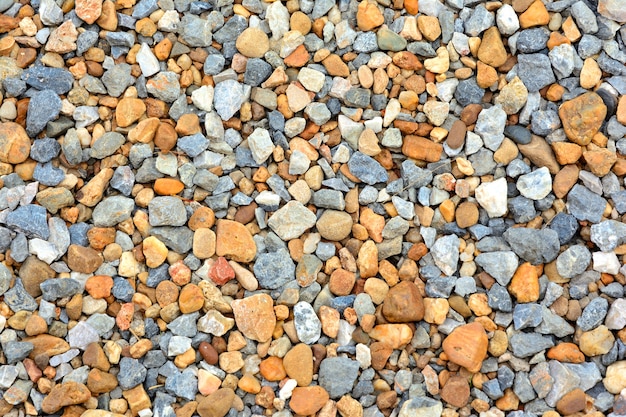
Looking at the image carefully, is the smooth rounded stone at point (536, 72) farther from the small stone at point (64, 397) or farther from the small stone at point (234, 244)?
the small stone at point (64, 397)

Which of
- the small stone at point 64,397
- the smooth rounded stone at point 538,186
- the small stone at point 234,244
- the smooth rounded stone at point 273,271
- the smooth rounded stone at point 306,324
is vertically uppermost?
the smooth rounded stone at point 538,186

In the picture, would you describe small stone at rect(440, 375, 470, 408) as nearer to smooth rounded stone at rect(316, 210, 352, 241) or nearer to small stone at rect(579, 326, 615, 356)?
small stone at rect(579, 326, 615, 356)

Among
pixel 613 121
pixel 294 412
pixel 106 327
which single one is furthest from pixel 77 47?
pixel 613 121

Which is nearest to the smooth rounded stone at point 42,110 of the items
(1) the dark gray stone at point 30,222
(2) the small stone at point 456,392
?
(1) the dark gray stone at point 30,222

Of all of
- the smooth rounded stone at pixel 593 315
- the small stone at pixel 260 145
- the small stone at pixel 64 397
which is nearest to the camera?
the small stone at pixel 64 397

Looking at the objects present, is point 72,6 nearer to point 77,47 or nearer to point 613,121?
point 77,47

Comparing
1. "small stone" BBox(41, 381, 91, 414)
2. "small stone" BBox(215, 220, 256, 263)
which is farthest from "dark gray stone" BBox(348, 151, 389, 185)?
"small stone" BBox(41, 381, 91, 414)
